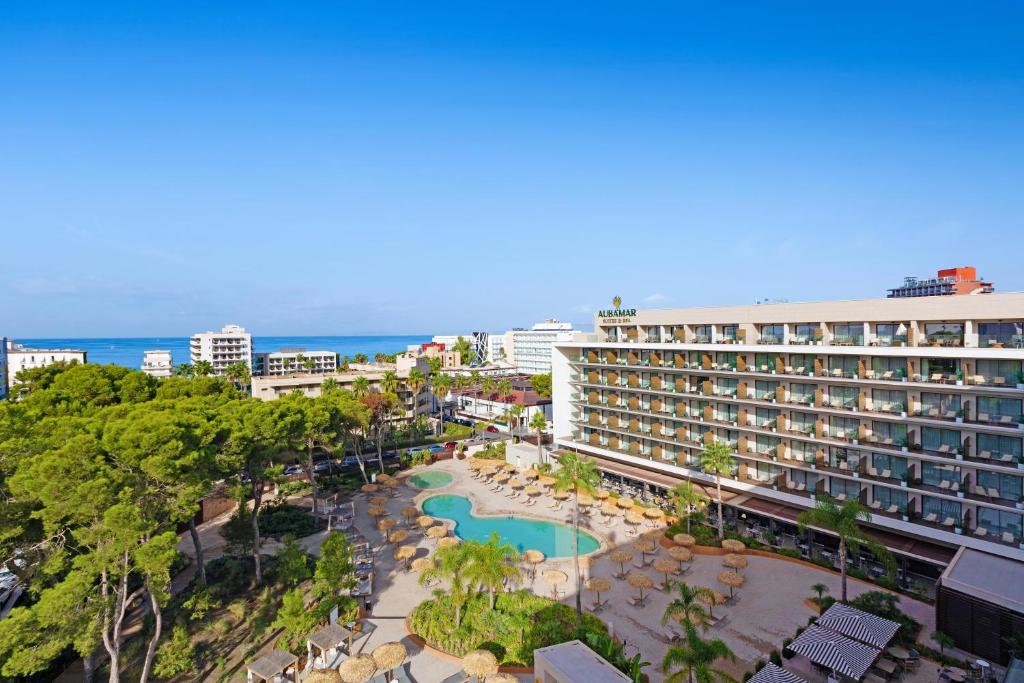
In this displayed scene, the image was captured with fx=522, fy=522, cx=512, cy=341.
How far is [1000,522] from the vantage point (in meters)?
28.7

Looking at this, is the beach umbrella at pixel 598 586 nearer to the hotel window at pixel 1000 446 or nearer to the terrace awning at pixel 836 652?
the terrace awning at pixel 836 652

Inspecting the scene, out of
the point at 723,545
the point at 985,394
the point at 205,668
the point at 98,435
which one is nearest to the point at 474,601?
the point at 205,668

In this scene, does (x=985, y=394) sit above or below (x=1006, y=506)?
above

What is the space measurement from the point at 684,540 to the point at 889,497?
41.9 feet

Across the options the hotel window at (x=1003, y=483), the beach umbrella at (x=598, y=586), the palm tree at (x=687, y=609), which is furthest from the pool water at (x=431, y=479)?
the hotel window at (x=1003, y=483)

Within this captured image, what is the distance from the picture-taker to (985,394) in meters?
28.7

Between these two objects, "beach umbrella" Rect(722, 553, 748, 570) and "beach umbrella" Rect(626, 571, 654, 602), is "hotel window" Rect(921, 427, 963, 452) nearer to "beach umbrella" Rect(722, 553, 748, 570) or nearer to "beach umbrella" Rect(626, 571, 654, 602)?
"beach umbrella" Rect(722, 553, 748, 570)

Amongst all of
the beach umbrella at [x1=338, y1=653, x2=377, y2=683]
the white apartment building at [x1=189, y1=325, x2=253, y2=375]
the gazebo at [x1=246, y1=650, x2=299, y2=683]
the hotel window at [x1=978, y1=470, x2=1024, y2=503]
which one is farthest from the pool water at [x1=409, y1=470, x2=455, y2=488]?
the white apartment building at [x1=189, y1=325, x2=253, y2=375]

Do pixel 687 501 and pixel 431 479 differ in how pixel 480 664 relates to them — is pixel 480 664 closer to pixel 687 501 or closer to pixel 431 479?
pixel 687 501

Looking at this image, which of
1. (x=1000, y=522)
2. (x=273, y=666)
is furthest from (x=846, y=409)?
(x=273, y=666)

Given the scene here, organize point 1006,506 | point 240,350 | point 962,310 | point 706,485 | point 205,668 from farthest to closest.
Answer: point 240,350 → point 706,485 → point 962,310 → point 1006,506 → point 205,668

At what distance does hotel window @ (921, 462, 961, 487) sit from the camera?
29942mm

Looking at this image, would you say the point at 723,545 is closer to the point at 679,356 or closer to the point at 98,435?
the point at 679,356

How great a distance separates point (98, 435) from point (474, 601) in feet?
67.9
